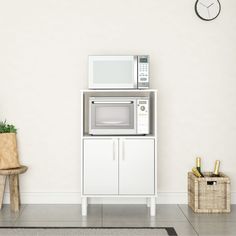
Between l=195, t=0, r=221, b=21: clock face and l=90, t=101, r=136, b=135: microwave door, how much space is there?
1247 mm

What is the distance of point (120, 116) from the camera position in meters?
4.12

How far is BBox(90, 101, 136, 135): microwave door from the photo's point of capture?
13.4 feet

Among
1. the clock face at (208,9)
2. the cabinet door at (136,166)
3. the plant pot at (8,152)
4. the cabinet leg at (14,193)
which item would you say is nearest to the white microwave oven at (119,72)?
the cabinet door at (136,166)

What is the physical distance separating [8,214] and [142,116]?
5.13 feet

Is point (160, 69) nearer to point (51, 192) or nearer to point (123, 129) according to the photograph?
point (123, 129)

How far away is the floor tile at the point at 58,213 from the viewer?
3.88 metres

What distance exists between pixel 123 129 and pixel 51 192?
42.2 inches

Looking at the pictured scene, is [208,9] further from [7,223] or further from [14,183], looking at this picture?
[7,223]

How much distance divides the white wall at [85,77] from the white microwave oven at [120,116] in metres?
0.43

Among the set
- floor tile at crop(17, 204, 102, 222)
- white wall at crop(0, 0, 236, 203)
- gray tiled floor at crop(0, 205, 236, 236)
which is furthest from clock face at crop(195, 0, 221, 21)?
floor tile at crop(17, 204, 102, 222)

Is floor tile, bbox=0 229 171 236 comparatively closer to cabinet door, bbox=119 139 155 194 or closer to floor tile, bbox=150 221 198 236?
floor tile, bbox=150 221 198 236

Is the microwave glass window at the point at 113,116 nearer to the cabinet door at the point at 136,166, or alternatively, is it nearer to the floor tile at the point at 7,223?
the cabinet door at the point at 136,166

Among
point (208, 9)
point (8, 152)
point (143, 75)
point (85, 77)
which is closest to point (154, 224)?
point (143, 75)

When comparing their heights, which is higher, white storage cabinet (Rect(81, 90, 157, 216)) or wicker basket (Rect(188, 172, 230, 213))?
white storage cabinet (Rect(81, 90, 157, 216))
